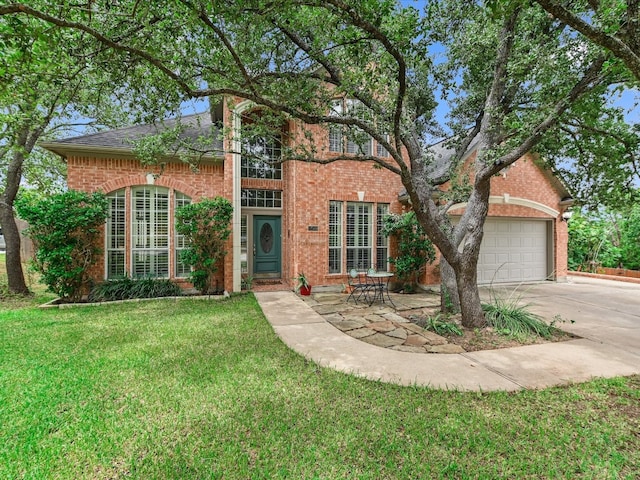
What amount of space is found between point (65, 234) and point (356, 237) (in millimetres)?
7942

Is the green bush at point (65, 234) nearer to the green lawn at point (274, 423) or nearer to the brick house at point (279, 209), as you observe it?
the brick house at point (279, 209)

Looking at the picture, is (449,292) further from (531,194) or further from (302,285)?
(531,194)

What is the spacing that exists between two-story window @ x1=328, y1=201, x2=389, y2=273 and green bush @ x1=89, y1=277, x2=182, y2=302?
482 centimetres

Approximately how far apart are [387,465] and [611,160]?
758 centimetres

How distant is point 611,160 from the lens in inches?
251

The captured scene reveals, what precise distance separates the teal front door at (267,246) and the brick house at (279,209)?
0.11 feet

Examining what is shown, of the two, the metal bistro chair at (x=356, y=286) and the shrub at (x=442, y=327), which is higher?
the metal bistro chair at (x=356, y=286)

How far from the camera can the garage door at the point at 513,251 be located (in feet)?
36.8

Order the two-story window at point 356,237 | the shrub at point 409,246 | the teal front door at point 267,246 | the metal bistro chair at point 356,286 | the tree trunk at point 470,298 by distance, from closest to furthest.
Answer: the tree trunk at point 470,298, the metal bistro chair at point 356,286, the shrub at point 409,246, the two-story window at point 356,237, the teal front door at point 267,246

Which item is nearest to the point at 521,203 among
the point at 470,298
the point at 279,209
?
the point at 470,298

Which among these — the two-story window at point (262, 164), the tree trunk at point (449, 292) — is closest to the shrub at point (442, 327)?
the tree trunk at point (449, 292)

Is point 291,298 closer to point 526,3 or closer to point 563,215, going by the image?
point 526,3

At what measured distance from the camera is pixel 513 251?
1178cm

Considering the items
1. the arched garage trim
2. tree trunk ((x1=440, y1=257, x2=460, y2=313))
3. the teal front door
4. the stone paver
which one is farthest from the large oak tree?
the arched garage trim
